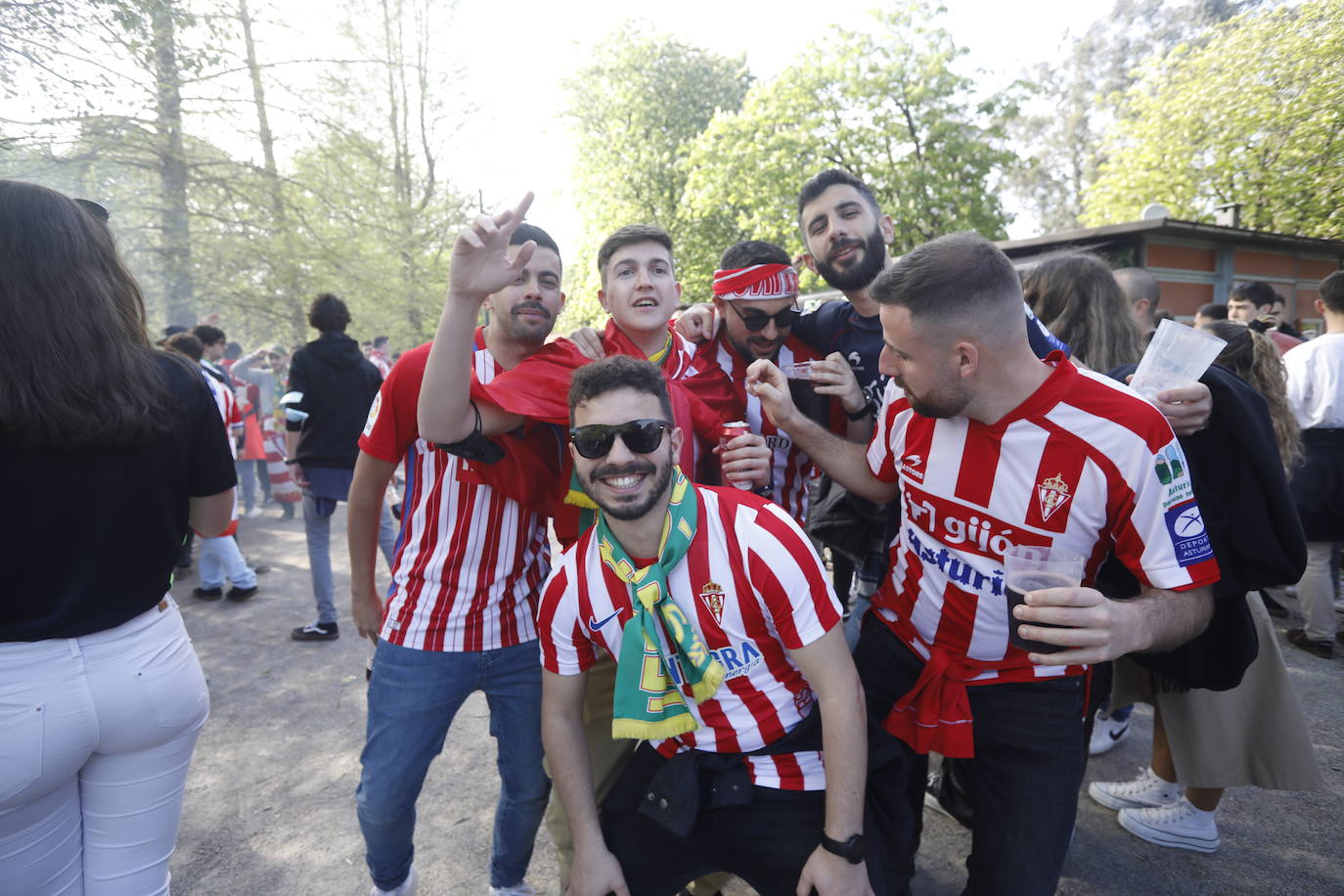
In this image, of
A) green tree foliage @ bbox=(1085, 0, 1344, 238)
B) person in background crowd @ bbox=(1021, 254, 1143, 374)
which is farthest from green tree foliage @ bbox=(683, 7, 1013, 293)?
person in background crowd @ bbox=(1021, 254, 1143, 374)

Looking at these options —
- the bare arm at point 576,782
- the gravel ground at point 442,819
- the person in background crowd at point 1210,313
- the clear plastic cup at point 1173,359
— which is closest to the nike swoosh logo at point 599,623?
the bare arm at point 576,782

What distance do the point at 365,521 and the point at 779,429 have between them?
168 centimetres

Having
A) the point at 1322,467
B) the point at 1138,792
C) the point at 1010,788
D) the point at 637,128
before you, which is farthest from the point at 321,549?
the point at 637,128

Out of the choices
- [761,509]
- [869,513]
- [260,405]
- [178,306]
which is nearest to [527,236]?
[761,509]

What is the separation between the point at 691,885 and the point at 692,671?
1.13 meters

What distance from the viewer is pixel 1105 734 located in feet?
13.0

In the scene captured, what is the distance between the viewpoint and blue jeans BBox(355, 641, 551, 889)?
235cm

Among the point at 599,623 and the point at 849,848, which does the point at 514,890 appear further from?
the point at 849,848

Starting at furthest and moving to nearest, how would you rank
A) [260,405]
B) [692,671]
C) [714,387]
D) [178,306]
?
1. [178,306]
2. [260,405]
3. [714,387]
4. [692,671]

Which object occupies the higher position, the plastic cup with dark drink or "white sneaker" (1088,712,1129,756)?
the plastic cup with dark drink

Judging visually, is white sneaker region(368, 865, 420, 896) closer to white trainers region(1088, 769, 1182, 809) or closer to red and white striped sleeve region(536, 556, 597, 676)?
red and white striped sleeve region(536, 556, 597, 676)

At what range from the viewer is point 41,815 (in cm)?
173

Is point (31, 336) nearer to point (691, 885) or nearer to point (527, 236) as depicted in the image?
point (527, 236)

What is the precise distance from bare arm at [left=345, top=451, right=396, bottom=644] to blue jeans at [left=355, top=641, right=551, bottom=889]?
0.27 m
